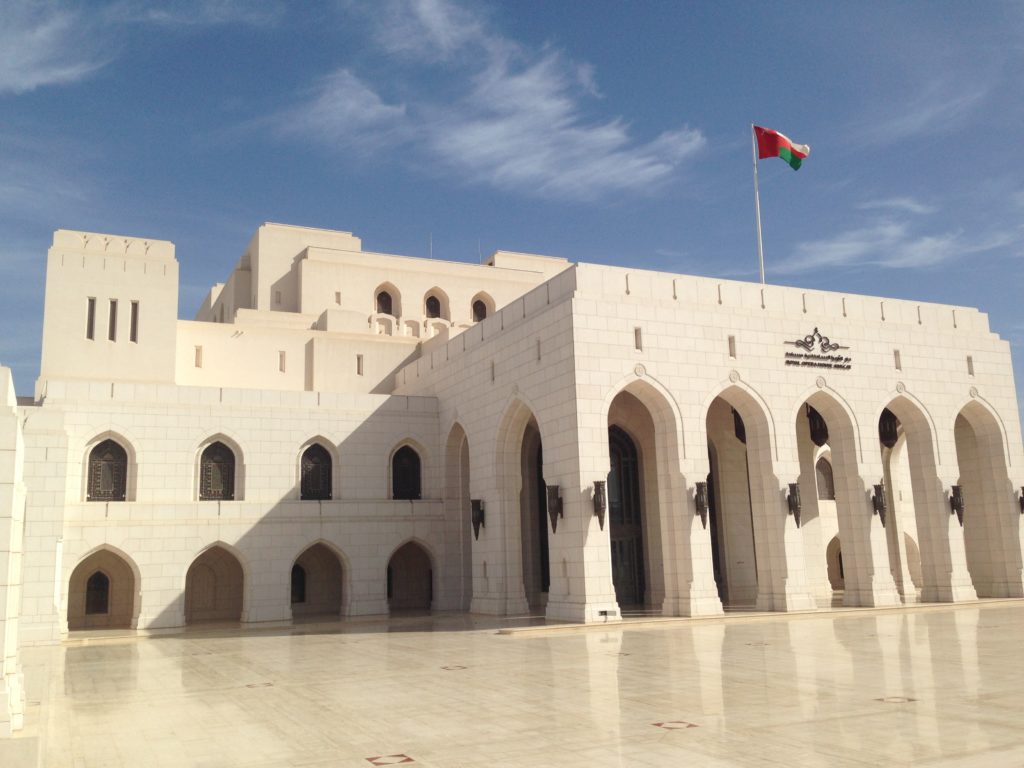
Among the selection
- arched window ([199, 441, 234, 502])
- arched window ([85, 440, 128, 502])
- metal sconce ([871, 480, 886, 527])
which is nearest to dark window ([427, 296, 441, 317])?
arched window ([199, 441, 234, 502])

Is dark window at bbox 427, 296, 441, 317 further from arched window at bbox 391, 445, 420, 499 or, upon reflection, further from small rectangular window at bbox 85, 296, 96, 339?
small rectangular window at bbox 85, 296, 96, 339

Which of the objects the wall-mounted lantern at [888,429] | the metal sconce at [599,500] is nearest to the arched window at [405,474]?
the metal sconce at [599,500]

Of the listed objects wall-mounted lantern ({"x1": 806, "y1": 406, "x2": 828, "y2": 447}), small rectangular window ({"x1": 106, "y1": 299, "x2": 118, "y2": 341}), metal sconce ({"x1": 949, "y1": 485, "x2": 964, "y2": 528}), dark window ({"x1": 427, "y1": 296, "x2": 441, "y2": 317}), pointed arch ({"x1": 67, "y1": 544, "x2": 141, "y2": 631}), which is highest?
dark window ({"x1": 427, "y1": 296, "x2": 441, "y2": 317})

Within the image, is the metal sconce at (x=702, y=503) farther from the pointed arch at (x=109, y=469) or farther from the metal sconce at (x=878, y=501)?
the pointed arch at (x=109, y=469)

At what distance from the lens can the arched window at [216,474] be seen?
92.9 feet

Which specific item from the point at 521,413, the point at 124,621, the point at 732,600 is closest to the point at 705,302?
the point at 521,413

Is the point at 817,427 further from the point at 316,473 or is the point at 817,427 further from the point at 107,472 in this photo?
the point at 107,472

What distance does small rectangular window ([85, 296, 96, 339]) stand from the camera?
98.6ft

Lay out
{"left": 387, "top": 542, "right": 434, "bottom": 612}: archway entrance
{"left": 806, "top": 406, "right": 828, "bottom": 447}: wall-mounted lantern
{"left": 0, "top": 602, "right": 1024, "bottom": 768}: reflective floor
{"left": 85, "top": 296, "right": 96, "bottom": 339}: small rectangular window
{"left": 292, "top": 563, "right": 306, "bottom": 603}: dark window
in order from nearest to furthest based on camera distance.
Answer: {"left": 0, "top": 602, "right": 1024, "bottom": 768}: reflective floor, {"left": 85, "top": 296, "right": 96, "bottom": 339}: small rectangular window, {"left": 806, "top": 406, "right": 828, "bottom": 447}: wall-mounted lantern, {"left": 292, "top": 563, "right": 306, "bottom": 603}: dark window, {"left": 387, "top": 542, "right": 434, "bottom": 612}: archway entrance

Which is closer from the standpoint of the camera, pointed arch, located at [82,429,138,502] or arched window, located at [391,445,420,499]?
pointed arch, located at [82,429,138,502]

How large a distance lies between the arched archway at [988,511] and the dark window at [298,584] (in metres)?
22.1

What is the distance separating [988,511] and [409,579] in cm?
1954

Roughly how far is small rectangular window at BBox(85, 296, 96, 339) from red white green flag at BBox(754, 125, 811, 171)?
22201 millimetres

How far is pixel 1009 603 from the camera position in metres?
26.5
